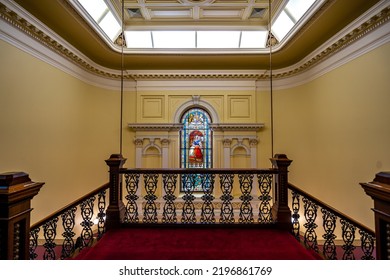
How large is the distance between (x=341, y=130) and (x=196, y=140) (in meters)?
4.76

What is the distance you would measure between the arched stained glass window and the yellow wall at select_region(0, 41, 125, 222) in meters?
2.54

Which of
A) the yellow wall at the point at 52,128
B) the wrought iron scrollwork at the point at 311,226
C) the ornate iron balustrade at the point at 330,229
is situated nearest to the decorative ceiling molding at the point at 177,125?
the yellow wall at the point at 52,128

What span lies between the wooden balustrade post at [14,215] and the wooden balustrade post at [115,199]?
6.42ft

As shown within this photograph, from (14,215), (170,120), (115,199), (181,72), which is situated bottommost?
(115,199)

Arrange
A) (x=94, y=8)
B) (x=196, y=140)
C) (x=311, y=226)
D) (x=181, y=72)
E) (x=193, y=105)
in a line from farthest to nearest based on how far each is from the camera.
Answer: (x=196, y=140)
(x=193, y=105)
(x=181, y=72)
(x=94, y=8)
(x=311, y=226)

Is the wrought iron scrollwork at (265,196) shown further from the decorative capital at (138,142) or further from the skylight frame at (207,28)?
the decorative capital at (138,142)

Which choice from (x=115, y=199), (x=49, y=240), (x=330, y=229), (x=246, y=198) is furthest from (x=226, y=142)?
(x=49, y=240)

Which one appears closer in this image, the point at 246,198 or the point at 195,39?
the point at 246,198

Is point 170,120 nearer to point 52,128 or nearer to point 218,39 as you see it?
point 218,39

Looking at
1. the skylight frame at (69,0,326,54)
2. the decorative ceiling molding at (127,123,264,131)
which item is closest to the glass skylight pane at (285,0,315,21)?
the skylight frame at (69,0,326,54)

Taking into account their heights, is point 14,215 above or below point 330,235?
above

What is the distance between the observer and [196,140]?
8.95m

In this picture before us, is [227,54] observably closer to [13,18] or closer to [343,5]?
[343,5]

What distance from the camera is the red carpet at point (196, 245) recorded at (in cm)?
288
